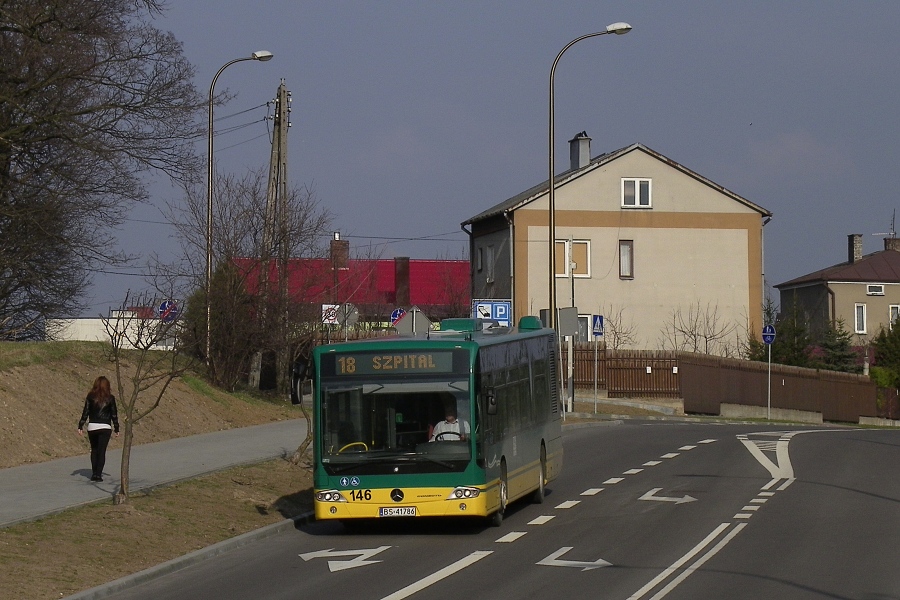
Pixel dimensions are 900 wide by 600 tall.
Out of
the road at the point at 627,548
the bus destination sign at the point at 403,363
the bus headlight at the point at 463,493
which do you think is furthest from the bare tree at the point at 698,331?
the bus headlight at the point at 463,493

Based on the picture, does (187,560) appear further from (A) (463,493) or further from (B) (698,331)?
(B) (698,331)

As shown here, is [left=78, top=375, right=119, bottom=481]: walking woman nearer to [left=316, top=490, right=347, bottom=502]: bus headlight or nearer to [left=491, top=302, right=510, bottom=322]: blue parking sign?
[left=316, top=490, right=347, bottom=502]: bus headlight

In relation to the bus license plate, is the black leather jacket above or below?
above

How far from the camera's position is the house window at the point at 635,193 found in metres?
56.8

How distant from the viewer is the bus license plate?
46.8 ft

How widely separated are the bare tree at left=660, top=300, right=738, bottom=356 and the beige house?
0.06 metres

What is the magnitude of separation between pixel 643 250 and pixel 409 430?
43.3 meters

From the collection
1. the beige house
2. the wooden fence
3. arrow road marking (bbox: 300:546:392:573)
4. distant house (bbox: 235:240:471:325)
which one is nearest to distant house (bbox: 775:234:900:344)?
the beige house

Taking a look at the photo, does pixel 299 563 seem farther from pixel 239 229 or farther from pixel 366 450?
pixel 239 229

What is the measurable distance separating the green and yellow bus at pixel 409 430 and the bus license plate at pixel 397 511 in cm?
1

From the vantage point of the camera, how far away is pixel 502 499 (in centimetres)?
1539

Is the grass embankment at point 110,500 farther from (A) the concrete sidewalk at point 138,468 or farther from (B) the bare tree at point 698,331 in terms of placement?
(B) the bare tree at point 698,331

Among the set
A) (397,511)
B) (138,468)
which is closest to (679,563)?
(397,511)

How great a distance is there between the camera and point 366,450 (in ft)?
47.8
